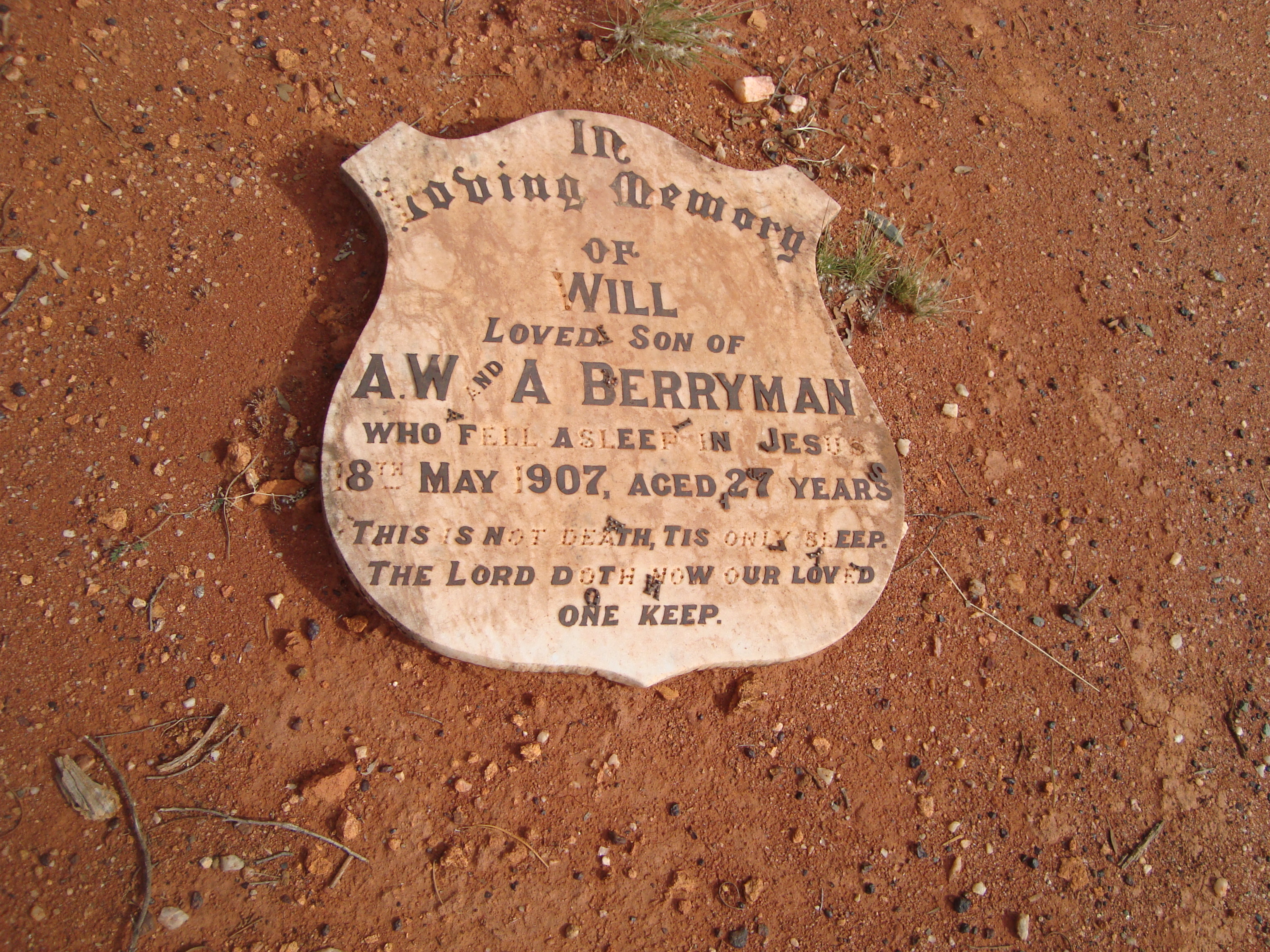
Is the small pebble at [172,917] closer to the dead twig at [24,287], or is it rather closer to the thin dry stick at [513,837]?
the thin dry stick at [513,837]

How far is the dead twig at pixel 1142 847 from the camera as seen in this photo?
8.72 ft

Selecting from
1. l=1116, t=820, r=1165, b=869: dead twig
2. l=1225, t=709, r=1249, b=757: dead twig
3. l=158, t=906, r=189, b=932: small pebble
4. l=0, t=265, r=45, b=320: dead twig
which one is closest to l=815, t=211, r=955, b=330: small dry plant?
l=1225, t=709, r=1249, b=757: dead twig

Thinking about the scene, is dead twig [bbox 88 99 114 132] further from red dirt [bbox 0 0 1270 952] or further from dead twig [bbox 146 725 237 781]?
dead twig [bbox 146 725 237 781]

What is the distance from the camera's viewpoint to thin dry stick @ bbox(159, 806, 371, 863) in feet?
6.88

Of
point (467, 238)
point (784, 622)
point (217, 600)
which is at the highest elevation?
point (467, 238)

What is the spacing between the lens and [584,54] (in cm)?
293

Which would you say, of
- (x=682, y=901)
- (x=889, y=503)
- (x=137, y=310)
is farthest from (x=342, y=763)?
(x=889, y=503)

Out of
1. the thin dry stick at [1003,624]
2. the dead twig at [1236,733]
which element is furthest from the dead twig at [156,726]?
the dead twig at [1236,733]

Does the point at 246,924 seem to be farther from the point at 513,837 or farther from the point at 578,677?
the point at 578,677

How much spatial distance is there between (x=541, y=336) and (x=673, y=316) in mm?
476

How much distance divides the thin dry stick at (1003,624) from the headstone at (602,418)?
41cm

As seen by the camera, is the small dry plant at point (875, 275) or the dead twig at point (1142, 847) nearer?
the dead twig at point (1142, 847)

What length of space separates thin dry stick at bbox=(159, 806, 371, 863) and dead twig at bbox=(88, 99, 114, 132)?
2237mm

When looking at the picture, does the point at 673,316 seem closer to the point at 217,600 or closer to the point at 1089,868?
the point at 217,600
